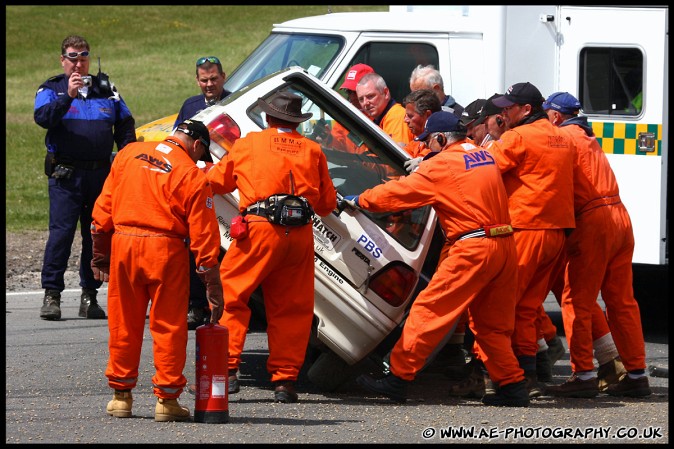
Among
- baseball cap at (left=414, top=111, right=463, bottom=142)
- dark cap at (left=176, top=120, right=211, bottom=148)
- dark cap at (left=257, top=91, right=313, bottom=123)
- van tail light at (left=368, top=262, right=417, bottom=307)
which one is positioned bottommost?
van tail light at (left=368, top=262, right=417, bottom=307)

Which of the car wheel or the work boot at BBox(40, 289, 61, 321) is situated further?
the work boot at BBox(40, 289, 61, 321)

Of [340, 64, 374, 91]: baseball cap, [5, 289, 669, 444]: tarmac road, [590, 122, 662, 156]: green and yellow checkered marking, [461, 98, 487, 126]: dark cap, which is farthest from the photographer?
[590, 122, 662, 156]: green and yellow checkered marking

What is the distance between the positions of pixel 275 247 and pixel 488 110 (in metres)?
1.86

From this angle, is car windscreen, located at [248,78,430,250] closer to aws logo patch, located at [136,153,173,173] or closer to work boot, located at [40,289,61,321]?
aws logo patch, located at [136,153,173,173]

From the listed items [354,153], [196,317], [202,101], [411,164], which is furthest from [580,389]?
[202,101]

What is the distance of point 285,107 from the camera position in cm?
747

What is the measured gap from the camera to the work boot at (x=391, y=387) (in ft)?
24.8

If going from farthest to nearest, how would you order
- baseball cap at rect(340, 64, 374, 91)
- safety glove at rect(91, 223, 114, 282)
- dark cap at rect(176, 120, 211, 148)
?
baseball cap at rect(340, 64, 374, 91) < safety glove at rect(91, 223, 114, 282) < dark cap at rect(176, 120, 211, 148)

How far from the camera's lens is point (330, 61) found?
10430 mm

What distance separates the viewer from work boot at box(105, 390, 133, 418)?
23.0 ft

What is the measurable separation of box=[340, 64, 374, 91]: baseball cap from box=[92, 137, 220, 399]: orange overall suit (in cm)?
300

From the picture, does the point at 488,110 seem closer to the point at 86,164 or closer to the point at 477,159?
the point at 477,159

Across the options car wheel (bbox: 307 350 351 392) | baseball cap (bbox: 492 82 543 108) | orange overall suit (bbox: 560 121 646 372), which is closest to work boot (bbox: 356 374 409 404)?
car wheel (bbox: 307 350 351 392)

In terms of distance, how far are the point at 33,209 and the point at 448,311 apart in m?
10.0
